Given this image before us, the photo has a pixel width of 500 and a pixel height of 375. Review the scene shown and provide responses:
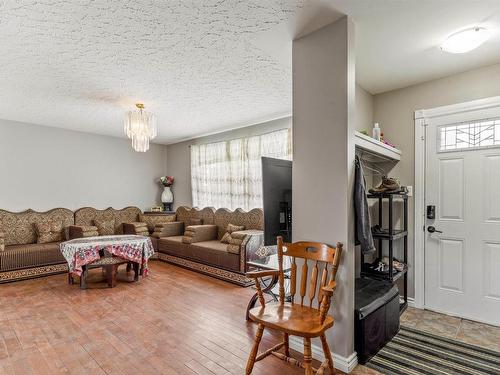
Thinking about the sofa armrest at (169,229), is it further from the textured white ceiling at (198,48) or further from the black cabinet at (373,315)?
the black cabinet at (373,315)

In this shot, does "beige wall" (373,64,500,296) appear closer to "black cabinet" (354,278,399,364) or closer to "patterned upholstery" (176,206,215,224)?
"black cabinet" (354,278,399,364)

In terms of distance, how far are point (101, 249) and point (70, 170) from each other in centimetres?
243

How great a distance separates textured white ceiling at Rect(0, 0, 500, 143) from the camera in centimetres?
197

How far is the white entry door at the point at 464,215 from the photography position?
275 cm

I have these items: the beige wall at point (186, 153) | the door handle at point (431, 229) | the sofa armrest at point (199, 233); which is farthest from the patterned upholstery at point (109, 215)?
the door handle at point (431, 229)

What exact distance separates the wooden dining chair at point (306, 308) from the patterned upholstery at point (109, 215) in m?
4.73

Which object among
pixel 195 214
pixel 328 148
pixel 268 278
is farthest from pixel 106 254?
pixel 328 148

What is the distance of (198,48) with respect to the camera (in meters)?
2.52

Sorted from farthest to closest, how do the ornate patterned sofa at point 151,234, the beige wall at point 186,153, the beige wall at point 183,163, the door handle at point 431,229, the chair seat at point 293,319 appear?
the beige wall at point 183,163, the beige wall at point 186,153, the ornate patterned sofa at point 151,234, the door handle at point 431,229, the chair seat at point 293,319

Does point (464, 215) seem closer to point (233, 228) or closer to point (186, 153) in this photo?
point (233, 228)

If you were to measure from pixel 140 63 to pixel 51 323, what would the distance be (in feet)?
8.79

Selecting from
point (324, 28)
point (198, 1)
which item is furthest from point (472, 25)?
point (198, 1)

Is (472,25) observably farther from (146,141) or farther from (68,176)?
(68,176)

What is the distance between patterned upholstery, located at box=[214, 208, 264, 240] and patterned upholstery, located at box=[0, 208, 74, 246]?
2820mm
